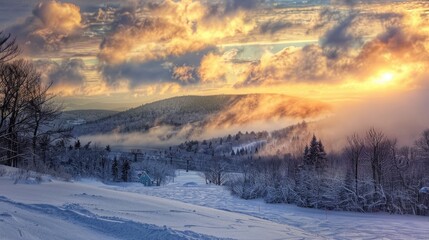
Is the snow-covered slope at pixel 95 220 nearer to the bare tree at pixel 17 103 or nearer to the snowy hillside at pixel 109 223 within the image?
the snowy hillside at pixel 109 223

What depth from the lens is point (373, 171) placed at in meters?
36.2

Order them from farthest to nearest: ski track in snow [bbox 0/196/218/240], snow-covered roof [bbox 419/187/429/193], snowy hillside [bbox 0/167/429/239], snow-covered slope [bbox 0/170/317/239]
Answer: snow-covered roof [bbox 419/187/429/193] < ski track in snow [bbox 0/196/218/240] < snowy hillside [bbox 0/167/429/239] < snow-covered slope [bbox 0/170/317/239]

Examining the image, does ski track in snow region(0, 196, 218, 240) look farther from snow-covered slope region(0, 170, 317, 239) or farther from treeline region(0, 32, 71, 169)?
treeline region(0, 32, 71, 169)

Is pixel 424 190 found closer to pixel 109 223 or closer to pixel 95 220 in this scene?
pixel 109 223

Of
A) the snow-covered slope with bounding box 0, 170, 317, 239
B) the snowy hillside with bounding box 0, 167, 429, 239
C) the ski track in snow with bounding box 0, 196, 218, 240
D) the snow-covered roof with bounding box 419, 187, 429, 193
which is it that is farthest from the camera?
the snow-covered roof with bounding box 419, 187, 429, 193

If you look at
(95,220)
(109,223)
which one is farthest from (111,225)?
(95,220)

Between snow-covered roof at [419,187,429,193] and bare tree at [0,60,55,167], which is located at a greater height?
bare tree at [0,60,55,167]

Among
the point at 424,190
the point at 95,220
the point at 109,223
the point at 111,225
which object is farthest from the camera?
the point at 424,190

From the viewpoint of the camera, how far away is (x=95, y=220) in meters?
11.7

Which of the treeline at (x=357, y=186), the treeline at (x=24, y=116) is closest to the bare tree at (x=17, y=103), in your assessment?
the treeline at (x=24, y=116)

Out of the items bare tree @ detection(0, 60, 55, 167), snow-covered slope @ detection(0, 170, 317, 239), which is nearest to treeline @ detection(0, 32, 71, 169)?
bare tree @ detection(0, 60, 55, 167)

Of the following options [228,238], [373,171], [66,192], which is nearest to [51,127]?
[66,192]

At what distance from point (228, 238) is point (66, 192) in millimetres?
9271

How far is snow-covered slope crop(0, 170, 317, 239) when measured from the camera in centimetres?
1002
